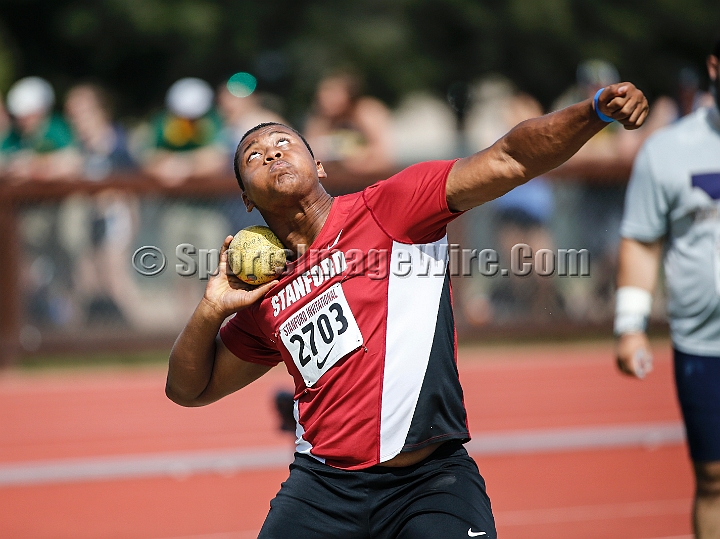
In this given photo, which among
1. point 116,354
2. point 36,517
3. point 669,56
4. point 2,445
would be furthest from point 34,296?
point 669,56

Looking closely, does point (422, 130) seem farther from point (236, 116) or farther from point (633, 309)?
point (633, 309)

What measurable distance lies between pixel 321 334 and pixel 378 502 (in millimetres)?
614

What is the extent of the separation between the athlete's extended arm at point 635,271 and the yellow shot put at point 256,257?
2.02 m

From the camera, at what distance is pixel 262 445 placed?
28.9 feet

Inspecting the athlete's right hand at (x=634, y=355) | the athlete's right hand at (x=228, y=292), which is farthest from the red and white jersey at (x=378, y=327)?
the athlete's right hand at (x=634, y=355)

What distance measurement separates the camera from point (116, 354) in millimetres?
10969

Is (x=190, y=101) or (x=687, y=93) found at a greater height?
(x=687, y=93)

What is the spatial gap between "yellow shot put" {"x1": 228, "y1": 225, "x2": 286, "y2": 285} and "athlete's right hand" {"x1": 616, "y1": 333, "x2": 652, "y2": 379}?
2007 millimetres

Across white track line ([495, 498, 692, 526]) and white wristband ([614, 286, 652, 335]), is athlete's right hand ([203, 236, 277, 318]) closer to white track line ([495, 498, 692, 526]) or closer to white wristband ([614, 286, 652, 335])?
white wristband ([614, 286, 652, 335])

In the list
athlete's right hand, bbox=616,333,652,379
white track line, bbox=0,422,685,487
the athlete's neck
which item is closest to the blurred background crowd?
white track line, bbox=0,422,685,487

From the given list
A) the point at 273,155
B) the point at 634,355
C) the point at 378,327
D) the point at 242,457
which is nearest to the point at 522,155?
the point at 378,327

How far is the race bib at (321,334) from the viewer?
3389mm

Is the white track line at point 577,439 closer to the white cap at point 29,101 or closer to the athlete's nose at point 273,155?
the athlete's nose at point 273,155

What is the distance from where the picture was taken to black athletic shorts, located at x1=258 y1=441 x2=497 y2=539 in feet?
10.7
